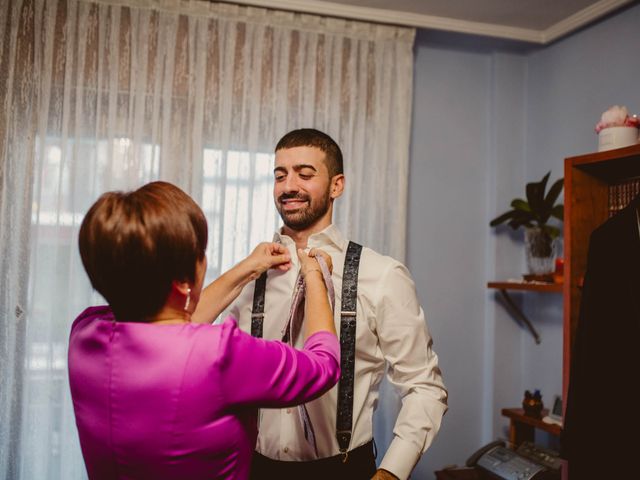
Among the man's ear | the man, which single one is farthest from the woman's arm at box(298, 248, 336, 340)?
the man's ear

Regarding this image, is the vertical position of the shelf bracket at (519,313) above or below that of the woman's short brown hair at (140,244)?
below

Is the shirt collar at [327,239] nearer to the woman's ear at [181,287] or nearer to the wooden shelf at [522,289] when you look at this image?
the woman's ear at [181,287]

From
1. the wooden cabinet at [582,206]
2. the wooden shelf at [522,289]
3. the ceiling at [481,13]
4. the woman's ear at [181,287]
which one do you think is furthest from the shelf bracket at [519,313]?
the woman's ear at [181,287]

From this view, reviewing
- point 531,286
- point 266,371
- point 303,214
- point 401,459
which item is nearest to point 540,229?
point 531,286

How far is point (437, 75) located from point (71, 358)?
2729mm

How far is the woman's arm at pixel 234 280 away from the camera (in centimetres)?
159

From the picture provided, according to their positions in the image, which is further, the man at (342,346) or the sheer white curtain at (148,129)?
the sheer white curtain at (148,129)

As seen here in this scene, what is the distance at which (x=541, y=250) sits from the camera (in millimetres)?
2844

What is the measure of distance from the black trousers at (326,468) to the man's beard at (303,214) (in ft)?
2.21

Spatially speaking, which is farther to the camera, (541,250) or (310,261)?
(541,250)

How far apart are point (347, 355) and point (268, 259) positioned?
0.35 metres

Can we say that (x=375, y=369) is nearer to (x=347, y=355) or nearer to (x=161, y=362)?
(x=347, y=355)

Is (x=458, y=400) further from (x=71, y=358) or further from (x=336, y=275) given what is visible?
(x=71, y=358)

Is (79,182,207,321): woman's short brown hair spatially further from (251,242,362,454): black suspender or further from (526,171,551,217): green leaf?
(526,171,551,217): green leaf
